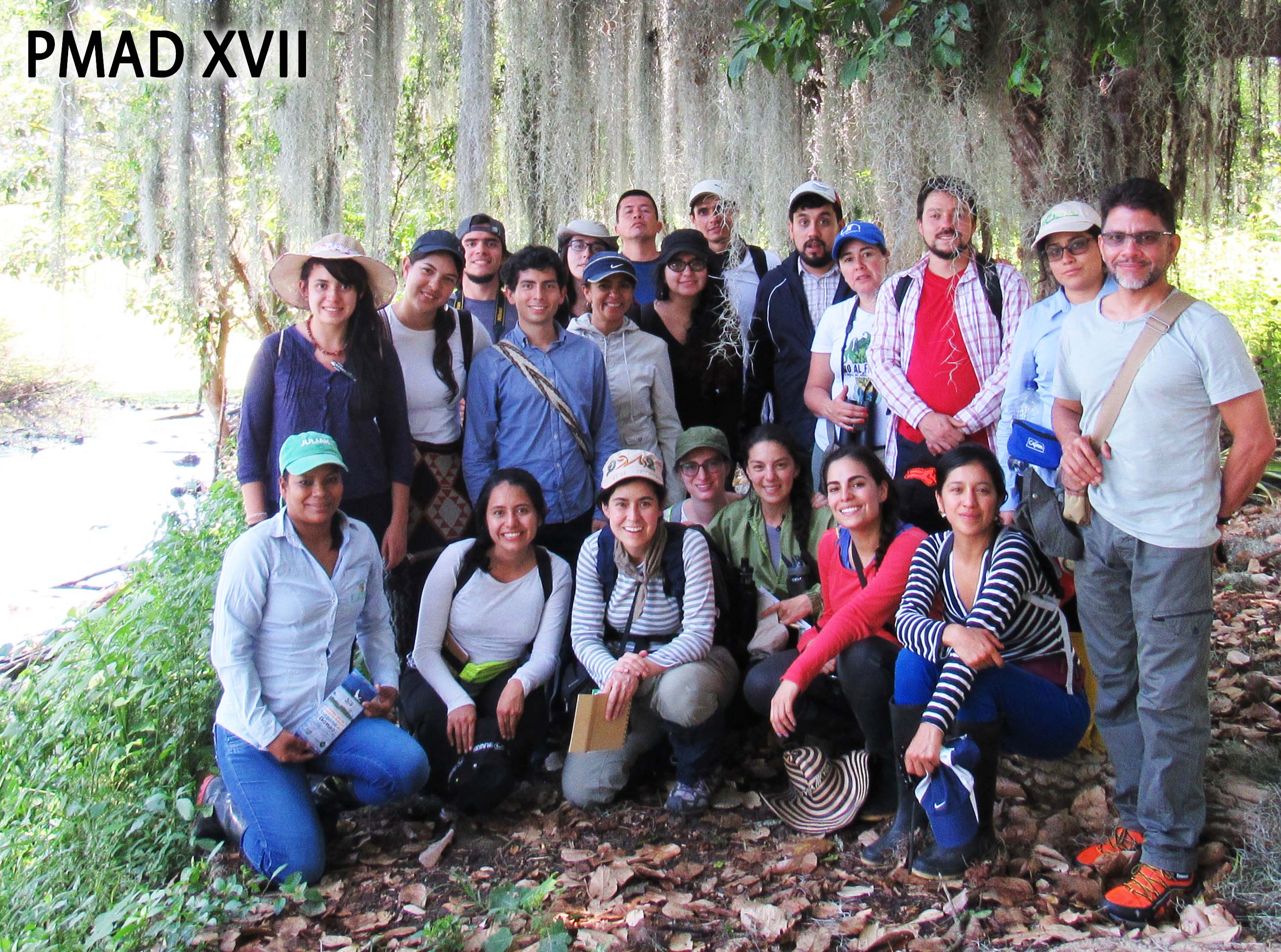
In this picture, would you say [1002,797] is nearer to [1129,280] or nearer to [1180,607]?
[1180,607]

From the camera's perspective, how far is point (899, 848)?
286cm

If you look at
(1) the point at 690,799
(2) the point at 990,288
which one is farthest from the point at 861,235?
(1) the point at 690,799

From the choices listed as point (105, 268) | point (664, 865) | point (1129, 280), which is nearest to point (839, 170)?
point (1129, 280)

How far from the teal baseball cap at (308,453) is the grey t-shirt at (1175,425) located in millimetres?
2159

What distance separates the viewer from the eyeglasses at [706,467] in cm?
383

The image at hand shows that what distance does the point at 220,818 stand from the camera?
10.4 ft

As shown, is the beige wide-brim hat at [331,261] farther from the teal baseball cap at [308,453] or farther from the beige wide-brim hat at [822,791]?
the beige wide-brim hat at [822,791]

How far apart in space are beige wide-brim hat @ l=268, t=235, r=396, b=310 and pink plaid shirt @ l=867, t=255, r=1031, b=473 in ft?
5.61

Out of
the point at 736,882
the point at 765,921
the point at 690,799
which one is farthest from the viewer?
the point at 690,799

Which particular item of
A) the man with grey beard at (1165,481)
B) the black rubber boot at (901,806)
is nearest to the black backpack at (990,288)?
the man with grey beard at (1165,481)

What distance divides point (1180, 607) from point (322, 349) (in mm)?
2634

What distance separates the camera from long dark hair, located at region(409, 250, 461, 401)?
3.75 metres

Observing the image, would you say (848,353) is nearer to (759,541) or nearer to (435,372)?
(759,541)

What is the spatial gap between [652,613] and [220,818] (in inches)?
58.2
